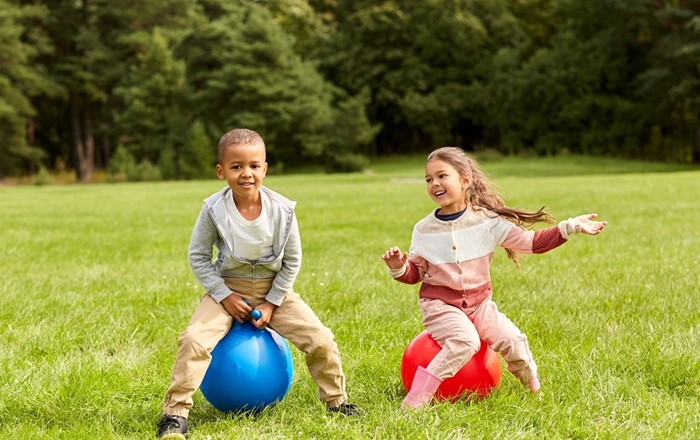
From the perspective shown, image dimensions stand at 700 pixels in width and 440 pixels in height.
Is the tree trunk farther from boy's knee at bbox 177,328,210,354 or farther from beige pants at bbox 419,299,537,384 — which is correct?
beige pants at bbox 419,299,537,384

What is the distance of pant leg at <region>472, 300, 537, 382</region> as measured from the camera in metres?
4.01

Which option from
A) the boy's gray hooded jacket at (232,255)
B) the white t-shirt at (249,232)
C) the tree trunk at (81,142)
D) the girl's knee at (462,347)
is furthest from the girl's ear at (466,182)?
the tree trunk at (81,142)

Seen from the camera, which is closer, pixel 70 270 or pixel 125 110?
pixel 70 270

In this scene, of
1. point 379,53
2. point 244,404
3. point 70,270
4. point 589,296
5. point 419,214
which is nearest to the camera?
point 244,404

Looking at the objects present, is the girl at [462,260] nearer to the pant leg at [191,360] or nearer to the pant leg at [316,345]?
the pant leg at [316,345]

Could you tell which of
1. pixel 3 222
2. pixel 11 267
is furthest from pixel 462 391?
pixel 3 222

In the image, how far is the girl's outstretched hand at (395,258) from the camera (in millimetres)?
4020

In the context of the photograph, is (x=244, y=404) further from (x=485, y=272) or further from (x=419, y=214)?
(x=419, y=214)

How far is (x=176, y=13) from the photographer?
51.2 meters

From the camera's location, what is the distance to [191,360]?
3.68m

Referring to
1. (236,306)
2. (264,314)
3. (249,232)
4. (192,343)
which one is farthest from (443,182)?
(192,343)

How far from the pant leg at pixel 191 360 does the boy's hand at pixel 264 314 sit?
0.62 feet

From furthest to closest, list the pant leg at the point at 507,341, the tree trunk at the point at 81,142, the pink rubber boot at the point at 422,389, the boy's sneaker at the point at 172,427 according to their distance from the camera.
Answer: the tree trunk at the point at 81,142
the pant leg at the point at 507,341
the pink rubber boot at the point at 422,389
the boy's sneaker at the point at 172,427

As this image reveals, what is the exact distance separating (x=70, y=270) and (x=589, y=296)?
18.6 ft
